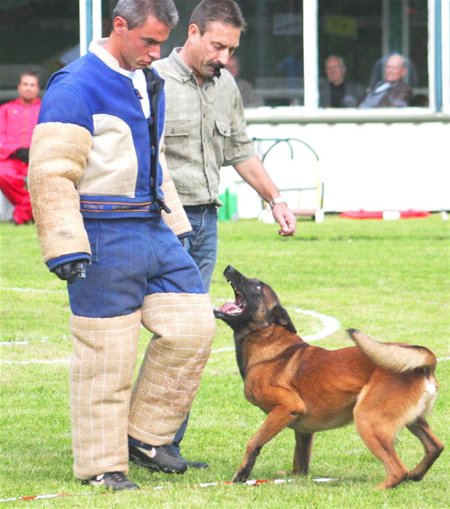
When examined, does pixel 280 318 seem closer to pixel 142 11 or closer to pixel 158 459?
pixel 158 459

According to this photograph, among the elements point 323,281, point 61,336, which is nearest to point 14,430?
point 61,336

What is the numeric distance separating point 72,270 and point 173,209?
34.3 inches

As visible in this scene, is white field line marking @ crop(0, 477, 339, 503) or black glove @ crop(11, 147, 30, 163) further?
black glove @ crop(11, 147, 30, 163)

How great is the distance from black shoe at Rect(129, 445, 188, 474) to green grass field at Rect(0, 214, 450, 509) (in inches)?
1.7

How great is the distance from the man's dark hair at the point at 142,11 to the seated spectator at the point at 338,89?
13581mm

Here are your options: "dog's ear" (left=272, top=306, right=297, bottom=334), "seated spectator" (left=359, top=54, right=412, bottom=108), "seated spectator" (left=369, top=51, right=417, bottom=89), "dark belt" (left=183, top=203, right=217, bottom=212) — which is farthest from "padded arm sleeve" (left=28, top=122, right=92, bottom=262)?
"seated spectator" (left=369, top=51, right=417, bottom=89)

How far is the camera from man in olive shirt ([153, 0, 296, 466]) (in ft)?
21.2

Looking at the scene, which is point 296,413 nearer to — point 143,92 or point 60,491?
point 60,491

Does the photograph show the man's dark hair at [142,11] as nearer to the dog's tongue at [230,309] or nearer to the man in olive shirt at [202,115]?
the man in olive shirt at [202,115]

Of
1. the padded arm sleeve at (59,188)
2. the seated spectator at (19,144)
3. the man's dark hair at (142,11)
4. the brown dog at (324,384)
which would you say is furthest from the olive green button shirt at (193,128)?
the seated spectator at (19,144)

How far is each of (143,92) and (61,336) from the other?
4565 millimetres

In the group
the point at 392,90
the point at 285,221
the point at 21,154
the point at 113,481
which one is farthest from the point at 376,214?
the point at 113,481

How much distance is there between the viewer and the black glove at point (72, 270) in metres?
5.62

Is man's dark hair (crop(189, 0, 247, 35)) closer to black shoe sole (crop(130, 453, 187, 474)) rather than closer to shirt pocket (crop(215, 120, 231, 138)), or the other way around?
shirt pocket (crop(215, 120, 231, 138))
